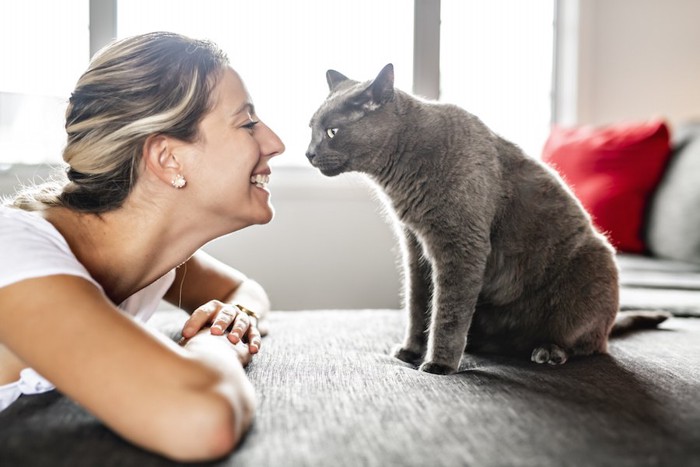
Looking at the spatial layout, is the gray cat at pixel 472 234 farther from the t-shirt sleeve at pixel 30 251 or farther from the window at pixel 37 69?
the window at pixel 37 69

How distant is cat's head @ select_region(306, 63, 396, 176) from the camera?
141 cm

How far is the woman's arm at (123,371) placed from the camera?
27.7 inches

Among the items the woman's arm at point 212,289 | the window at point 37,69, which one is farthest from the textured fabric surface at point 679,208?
the window at point 37,69

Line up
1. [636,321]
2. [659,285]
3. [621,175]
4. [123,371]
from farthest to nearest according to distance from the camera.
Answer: [621,175]
[659,285]
[636,321]
[123,371]

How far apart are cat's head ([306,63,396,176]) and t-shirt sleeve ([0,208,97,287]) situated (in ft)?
2.37

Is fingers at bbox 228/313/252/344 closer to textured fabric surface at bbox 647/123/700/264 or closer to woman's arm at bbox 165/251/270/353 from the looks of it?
woman's arm at bbox 165/251/270/353

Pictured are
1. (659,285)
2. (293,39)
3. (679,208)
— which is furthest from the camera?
Answer: (293,39)

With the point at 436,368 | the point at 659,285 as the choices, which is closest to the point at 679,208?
the point at 659,285

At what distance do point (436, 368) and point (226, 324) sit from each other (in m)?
0.42

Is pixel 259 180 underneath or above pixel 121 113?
underneath

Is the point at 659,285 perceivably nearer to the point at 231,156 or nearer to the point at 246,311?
the point at 246,311

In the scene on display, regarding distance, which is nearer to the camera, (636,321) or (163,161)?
(163,161)

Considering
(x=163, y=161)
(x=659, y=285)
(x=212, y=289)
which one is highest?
(x=163, y=161)

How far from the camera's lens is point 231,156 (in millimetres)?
1101
